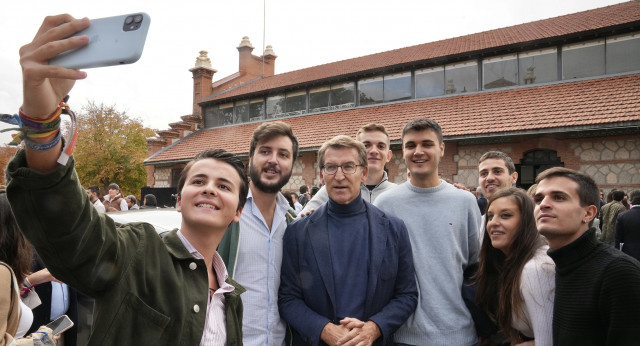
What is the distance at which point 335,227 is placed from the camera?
2729mm

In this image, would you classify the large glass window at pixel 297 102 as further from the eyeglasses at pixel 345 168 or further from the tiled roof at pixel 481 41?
the eyeglasses at pixel 345 168

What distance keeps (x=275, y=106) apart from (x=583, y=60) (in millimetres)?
13004

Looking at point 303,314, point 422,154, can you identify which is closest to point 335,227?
point 303,314

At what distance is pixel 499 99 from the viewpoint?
46.0 feet

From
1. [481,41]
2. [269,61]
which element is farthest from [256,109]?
[481,41]

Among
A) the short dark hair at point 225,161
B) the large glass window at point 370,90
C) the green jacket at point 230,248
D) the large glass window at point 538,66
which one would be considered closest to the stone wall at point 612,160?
the large glass window at point 538,66

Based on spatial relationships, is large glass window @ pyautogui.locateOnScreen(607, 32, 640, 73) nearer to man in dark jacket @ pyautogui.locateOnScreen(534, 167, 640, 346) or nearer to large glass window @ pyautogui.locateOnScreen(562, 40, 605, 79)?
large glass window @ pyautogui.locateOnScreen(562, 40, 605, 79)

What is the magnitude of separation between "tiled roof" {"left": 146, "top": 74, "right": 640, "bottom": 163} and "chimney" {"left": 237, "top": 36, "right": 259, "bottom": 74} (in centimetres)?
1085

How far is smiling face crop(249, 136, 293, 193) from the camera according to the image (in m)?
2.84

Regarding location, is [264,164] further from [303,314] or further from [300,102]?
[300,102]

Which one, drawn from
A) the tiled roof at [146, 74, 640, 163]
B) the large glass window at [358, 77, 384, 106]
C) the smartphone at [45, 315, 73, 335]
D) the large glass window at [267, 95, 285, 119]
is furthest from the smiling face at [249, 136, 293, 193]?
the large glass window at [267, 95, 285, 119]

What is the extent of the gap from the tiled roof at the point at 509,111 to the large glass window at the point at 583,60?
1.13ft

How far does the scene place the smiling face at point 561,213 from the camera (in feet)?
7.78

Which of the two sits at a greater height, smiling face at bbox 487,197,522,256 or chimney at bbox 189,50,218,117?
chimney at bbox 189,50,218,117
